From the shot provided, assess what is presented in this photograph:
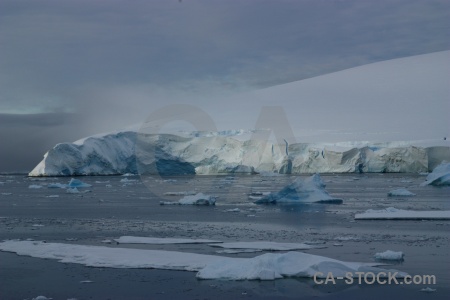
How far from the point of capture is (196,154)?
62125 millimetres

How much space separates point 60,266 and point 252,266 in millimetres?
3025

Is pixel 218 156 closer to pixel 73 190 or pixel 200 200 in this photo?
pixel 73 190

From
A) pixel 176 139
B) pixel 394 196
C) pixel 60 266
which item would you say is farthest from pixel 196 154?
pixel 60 266

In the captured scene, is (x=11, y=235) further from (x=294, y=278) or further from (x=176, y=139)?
(x=176, y=139)

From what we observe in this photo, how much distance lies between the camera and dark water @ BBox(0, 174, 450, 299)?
7727 millimetres

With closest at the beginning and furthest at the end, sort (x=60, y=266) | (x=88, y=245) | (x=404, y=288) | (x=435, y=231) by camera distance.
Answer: (x=404, y=288) < (x=60, y=266) < (x=88, y=245) < (x=435, y=231)

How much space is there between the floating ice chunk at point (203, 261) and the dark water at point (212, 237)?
0.22m

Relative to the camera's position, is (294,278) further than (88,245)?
No

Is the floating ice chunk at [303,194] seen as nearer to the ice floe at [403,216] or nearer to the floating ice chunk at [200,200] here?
the floating ice chunk at [200,200]

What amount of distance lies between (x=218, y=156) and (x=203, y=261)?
168 ft

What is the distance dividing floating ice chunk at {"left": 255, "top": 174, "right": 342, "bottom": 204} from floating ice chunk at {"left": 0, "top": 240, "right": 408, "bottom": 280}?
1158 cm

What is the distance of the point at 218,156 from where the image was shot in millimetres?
60562

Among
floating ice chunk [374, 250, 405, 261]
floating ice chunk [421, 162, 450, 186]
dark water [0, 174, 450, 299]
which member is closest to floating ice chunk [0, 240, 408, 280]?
dark water [0, 174, 450, 299]

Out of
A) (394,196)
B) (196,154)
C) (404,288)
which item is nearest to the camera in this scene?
(404,288)
